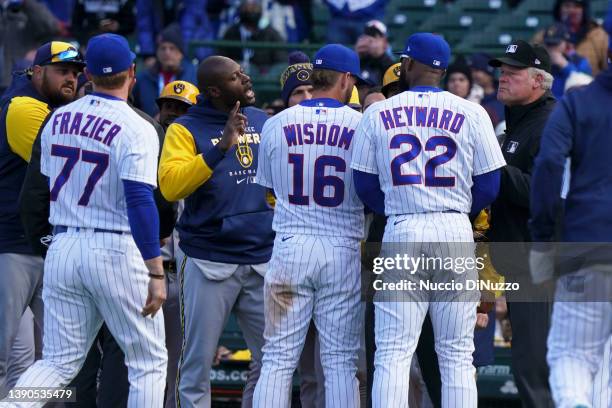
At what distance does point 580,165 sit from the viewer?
510 centimetres

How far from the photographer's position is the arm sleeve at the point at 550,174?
495 centimetres

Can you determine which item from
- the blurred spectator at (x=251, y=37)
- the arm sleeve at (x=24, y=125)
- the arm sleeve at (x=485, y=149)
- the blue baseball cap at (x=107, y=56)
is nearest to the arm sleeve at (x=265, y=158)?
the blue baseball cap at (x=107, y=56)

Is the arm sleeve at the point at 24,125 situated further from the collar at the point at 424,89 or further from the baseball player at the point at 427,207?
the collar at the point at 424,89

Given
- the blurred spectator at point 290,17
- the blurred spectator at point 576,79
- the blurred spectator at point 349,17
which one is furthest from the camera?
the blurred spectator at point 290,17

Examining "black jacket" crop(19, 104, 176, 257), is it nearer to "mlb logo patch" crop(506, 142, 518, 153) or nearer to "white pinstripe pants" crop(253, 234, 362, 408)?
"white pinstripe pants" crop(253, 234, 362, 408)

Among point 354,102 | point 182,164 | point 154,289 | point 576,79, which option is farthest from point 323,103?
point 576,79

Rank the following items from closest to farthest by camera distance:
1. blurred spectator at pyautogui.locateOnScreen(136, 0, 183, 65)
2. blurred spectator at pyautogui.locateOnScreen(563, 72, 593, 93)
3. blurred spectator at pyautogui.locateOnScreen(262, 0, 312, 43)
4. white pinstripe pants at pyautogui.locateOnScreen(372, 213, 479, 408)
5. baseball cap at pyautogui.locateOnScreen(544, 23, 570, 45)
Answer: white pinstripe pants at pyautogui.locateOnScreen(372, 213, 479, 408) → blurred spectator at pyautogui.locateOnScreen(563, 72, 593, 93) → baseball cap at pyautogui.locateOnScreen(544, 23, 570, 45) → blurred spectator at pyautogui.locateOnScreen(136, 0, 183, 65) → blurred spectator at pyautogui.locateOnScreen(262, 0, 312, 43)

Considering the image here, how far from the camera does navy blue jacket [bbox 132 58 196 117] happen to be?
34.1ft

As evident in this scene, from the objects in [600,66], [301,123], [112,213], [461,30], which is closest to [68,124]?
[112,213]

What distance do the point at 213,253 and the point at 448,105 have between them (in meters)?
1.55

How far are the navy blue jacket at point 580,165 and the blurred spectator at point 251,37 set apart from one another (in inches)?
260

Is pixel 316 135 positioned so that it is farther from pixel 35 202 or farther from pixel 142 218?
pixel 35 202
